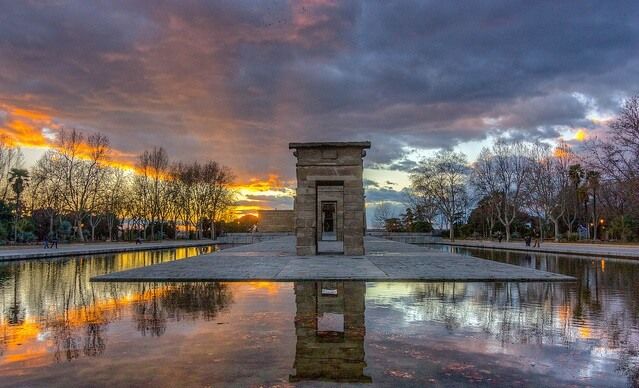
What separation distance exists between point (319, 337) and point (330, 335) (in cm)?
21

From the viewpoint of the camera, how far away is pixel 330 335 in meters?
7.35

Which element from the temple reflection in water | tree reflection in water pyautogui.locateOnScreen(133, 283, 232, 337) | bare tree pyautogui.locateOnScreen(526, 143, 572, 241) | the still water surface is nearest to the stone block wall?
bare tree pyautogui.locateOnScreen(526, 143, 572, 241)

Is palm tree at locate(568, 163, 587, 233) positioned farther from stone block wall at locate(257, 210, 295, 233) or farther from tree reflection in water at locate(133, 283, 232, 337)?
tree reflection in water at locate(133, 283, 232, 337)

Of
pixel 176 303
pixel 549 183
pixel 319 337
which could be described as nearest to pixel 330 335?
pixel 319 337

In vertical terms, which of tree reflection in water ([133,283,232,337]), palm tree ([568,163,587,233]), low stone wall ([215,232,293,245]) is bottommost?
low stone wall ([215,232,293,245])

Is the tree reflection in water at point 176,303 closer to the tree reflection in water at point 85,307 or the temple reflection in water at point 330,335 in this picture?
the tree reflection in water at point 85,307

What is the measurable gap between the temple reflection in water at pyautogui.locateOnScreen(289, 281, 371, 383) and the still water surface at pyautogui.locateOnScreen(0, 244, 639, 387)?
3 cm

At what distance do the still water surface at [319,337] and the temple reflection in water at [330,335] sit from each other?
0.08 feet

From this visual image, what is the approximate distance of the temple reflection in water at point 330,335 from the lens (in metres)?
5.48

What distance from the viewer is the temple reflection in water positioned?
216 inches

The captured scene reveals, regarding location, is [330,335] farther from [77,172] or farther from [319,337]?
[77,172]

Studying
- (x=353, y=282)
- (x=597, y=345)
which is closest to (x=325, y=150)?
(x=353, y=282)

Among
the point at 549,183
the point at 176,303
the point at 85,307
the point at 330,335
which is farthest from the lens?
the point at 549,183

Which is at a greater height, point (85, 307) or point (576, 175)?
point (576, 175)
